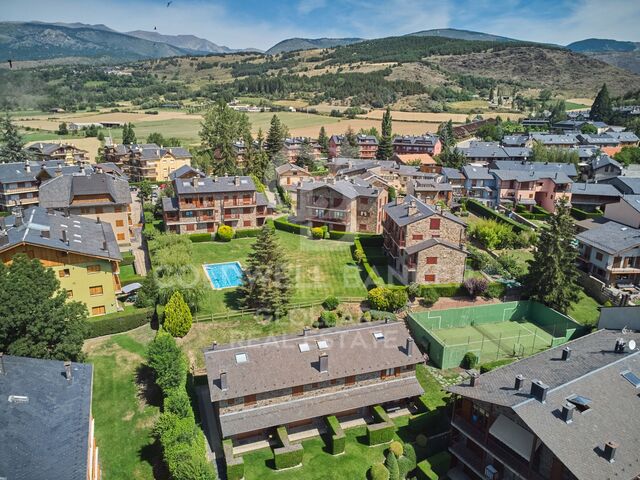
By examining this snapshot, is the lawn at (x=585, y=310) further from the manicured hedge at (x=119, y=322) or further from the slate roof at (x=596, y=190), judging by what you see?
the manicured hedge at (x=119, y=322)

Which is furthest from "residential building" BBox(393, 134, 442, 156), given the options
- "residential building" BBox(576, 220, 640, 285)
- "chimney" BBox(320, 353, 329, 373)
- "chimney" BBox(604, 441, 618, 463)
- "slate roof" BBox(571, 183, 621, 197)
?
"chimney" BBox(604, 441, 618, 463)

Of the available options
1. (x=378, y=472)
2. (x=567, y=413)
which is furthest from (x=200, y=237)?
(x=567, y=413)

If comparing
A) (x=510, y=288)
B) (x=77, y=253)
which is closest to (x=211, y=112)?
(x=77, y=253)

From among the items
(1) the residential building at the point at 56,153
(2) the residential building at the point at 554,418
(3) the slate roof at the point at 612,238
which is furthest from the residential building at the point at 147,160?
(2) the residential building at the point at 554,418

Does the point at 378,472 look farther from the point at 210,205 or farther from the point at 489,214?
the point at 489,214

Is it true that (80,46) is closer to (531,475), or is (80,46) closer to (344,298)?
(344,298)
